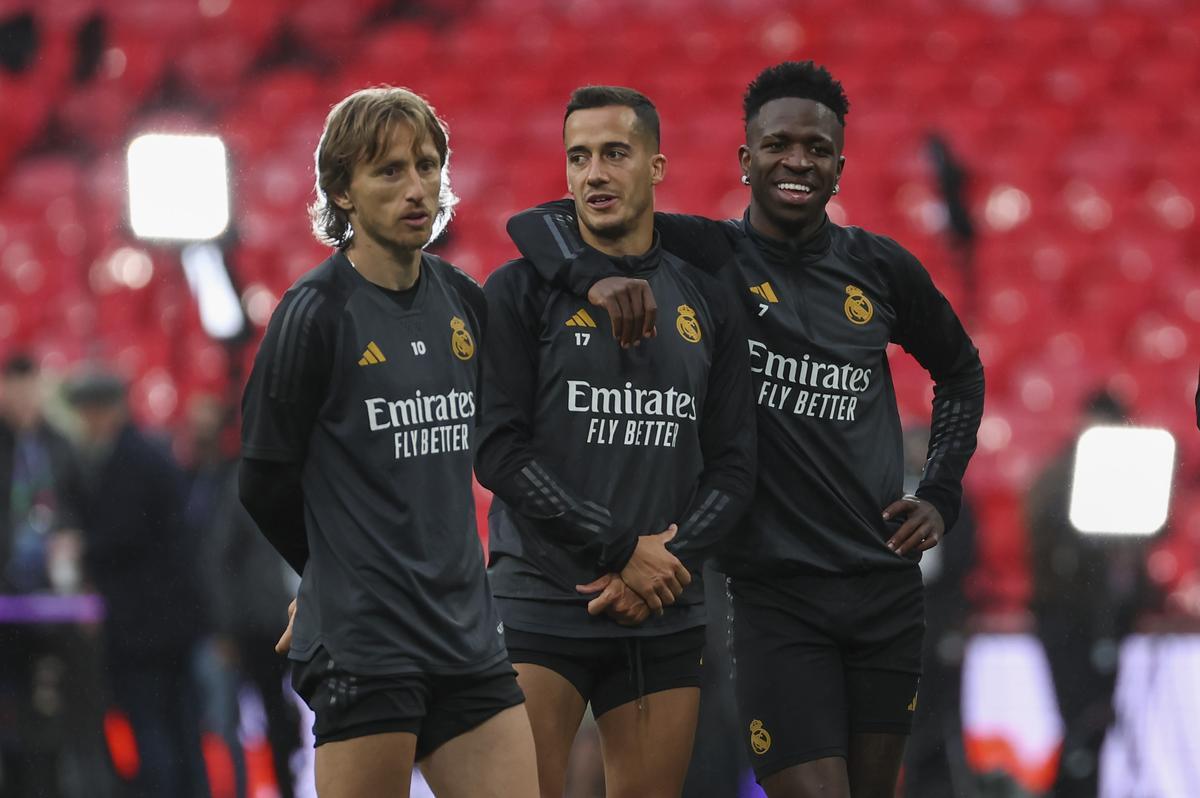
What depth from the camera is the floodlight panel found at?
6.17 metres

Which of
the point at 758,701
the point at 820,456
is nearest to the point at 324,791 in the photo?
the point at 758,701

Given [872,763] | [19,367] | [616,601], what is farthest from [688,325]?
[19,367]

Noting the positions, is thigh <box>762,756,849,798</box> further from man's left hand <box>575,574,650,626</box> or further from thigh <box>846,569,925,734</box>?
man's left hand <box>575,574,650,626</box>

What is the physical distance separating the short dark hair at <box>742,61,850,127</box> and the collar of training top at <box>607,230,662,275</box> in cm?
35

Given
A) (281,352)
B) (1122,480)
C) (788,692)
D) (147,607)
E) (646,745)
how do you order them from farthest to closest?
1. (1122,480)
2. (147,607)
3. (788,692)
4. (646,745)
5. (281,352)

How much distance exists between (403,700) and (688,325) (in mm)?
862

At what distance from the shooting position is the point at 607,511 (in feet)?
8.93

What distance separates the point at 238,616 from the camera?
18.1 ft

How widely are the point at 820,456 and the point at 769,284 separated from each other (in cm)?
33

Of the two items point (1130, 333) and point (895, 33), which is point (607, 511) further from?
point (895, 33)

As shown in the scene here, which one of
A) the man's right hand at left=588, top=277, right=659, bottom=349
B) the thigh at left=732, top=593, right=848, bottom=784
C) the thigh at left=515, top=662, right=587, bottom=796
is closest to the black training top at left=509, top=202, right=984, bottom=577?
the thigh at left=732, top=593, right=848, bottom=784

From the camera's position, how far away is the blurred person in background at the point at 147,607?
5.32 meters

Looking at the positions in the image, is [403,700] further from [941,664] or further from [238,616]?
[941,664]

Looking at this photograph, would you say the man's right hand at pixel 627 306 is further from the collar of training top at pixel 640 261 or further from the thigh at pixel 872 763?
the thigh at pixel 872 763
